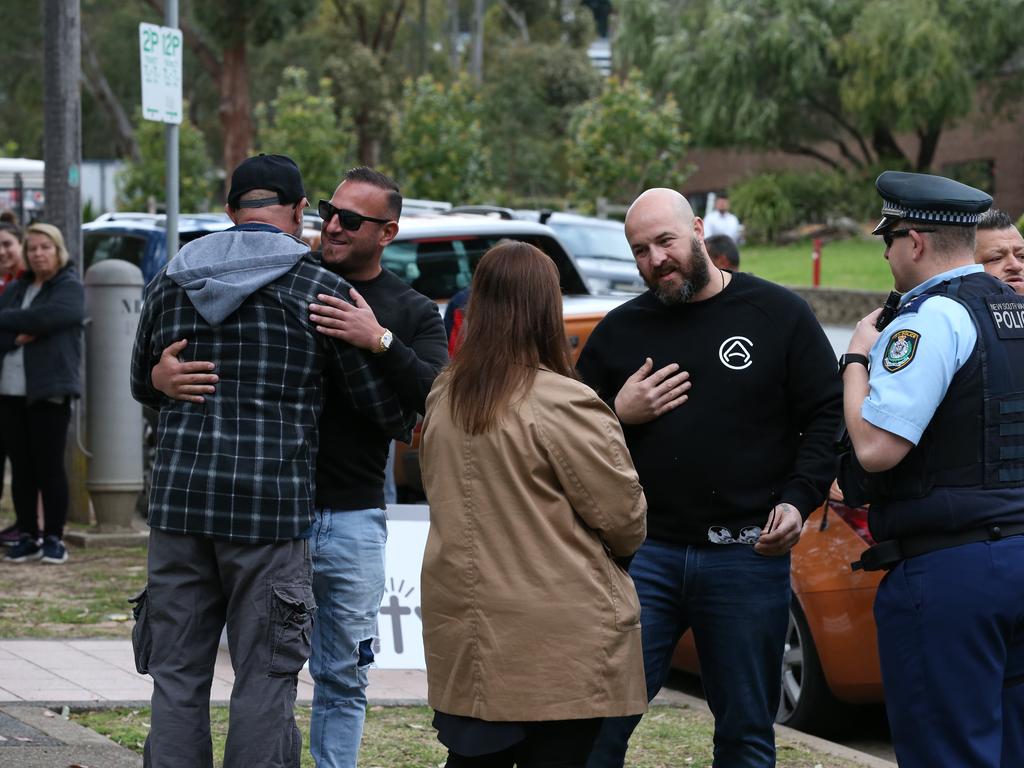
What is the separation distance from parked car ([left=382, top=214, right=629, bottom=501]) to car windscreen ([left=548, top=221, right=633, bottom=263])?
544 cm

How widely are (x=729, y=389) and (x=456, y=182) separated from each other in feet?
106

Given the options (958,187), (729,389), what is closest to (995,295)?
(958,187)

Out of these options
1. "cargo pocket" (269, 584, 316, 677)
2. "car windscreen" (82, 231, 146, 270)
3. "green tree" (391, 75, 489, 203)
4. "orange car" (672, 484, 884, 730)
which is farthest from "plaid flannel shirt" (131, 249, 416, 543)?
"green tree" (391, 75, 489, 203)

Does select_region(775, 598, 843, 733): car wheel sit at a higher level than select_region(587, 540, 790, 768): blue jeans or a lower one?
lower

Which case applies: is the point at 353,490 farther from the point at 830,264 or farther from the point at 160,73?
the point at 830,264

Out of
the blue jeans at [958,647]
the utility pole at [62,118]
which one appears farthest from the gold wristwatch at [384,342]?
the utility pole at [62,118]

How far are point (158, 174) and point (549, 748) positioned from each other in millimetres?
35771

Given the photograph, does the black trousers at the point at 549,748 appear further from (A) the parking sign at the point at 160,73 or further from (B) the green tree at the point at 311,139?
(B) the green tree at the point at 311,139

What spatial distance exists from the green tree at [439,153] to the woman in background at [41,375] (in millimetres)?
27399

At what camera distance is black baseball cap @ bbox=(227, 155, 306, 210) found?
13.6 feet

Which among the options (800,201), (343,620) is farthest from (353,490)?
(800,201)

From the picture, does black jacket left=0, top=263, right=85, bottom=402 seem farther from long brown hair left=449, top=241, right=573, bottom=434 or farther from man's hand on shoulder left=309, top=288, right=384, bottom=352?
long brown hair left=449, top=241, right=573, bottom=434

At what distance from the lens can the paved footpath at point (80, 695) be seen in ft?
17.2

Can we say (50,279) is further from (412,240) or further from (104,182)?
(104,182)
